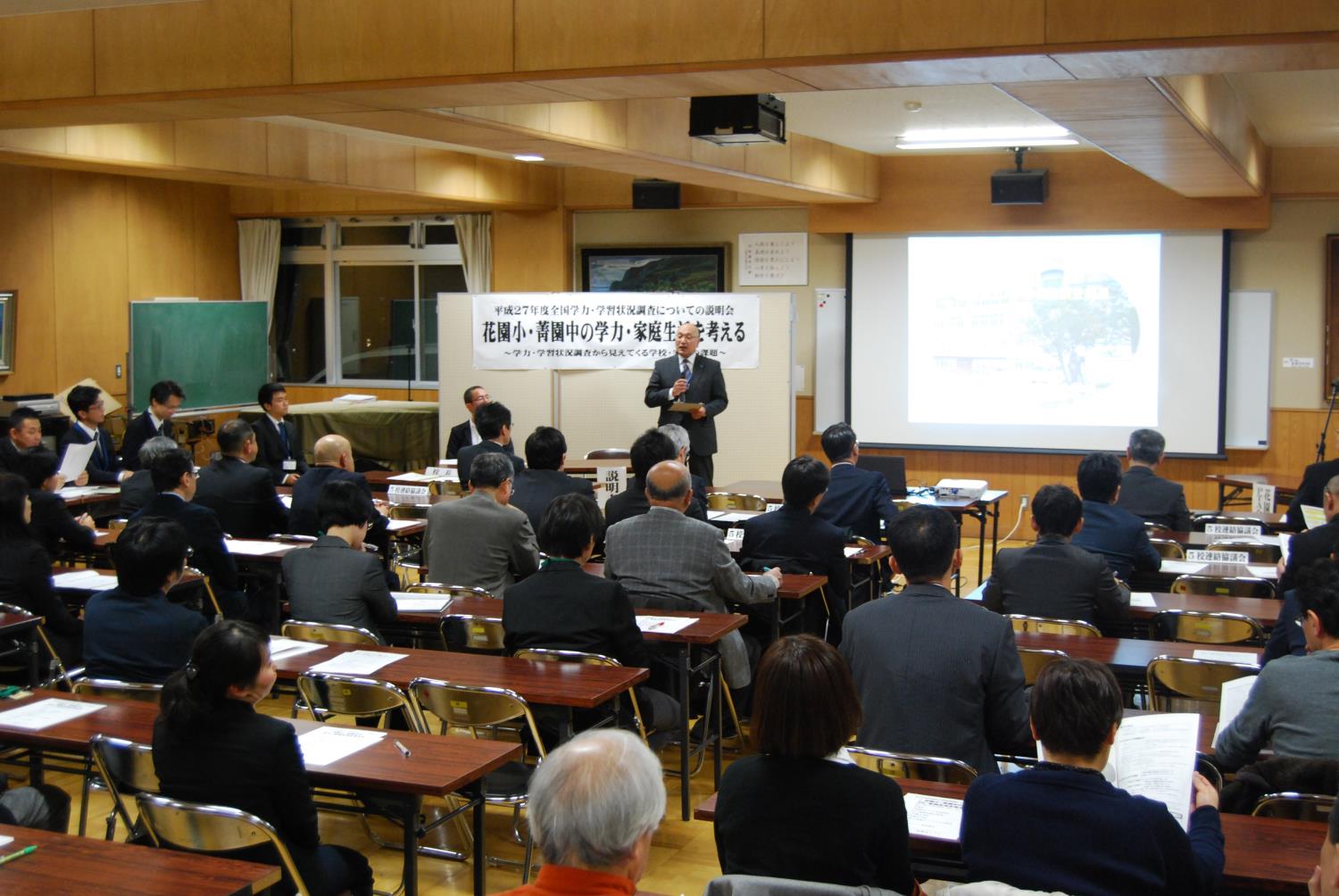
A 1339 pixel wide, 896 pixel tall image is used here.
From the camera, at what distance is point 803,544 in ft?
17.7

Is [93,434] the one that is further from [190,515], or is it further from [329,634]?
[329,634]

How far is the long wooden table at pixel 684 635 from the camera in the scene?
169 inches

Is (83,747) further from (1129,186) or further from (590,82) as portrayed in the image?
(1129,186)

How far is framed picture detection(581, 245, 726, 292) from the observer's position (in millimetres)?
11750

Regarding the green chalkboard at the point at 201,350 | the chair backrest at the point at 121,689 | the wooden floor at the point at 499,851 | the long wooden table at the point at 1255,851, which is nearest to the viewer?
the long wooden table at the point at 1255,851

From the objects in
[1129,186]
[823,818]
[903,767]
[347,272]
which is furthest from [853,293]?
[823,818]

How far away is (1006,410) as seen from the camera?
1087 cm

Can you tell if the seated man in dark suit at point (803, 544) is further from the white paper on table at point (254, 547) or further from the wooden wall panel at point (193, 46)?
the wooden wall panel at point (193, 46)

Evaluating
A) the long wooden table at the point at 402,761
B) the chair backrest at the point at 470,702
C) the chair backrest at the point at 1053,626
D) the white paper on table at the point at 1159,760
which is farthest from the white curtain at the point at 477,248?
the white paper on table at the point at 1159,760

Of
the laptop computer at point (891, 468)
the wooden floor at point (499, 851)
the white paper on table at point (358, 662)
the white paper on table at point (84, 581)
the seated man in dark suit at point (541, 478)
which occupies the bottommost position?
the wooden floor at point (499, 851)

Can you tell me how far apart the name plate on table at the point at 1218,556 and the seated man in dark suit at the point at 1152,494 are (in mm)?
848

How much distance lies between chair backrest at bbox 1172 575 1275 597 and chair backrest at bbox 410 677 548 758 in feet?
9.91

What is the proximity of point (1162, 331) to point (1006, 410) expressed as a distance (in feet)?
4.54

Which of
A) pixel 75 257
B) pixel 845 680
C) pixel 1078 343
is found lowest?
pixel 845 680
